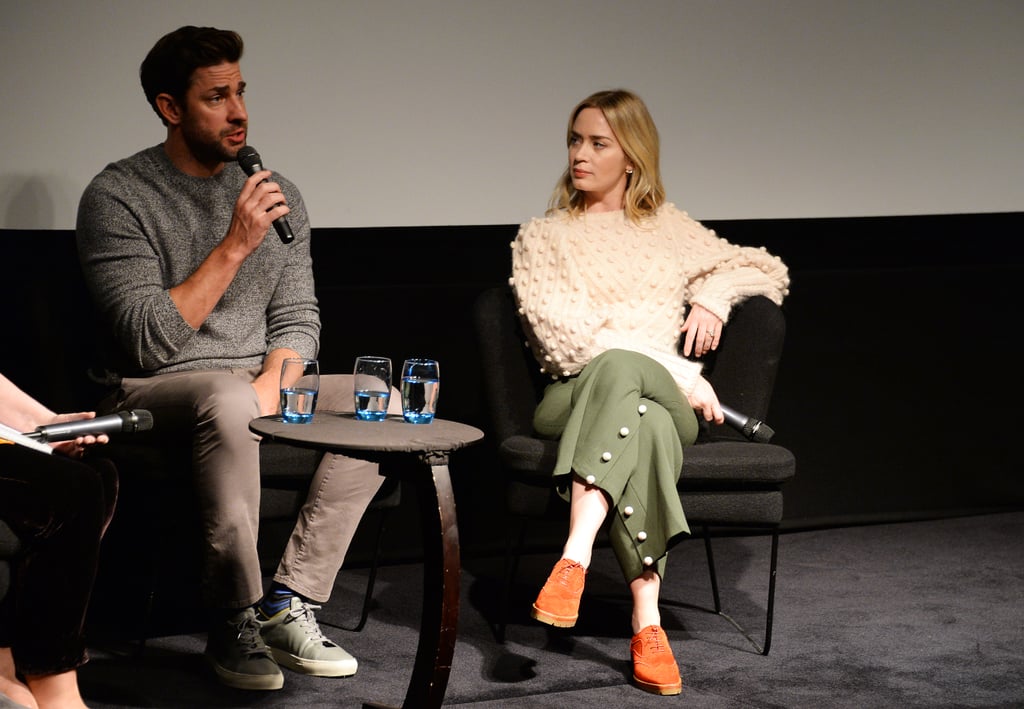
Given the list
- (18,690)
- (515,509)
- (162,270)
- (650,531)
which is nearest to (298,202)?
(162,270)

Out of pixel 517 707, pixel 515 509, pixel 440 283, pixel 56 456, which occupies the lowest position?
pixel 517 707

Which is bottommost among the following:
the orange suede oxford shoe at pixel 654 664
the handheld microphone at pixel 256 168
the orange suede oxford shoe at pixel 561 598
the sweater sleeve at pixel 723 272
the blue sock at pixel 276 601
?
the orange suede oxford shoe at pixel 654 664

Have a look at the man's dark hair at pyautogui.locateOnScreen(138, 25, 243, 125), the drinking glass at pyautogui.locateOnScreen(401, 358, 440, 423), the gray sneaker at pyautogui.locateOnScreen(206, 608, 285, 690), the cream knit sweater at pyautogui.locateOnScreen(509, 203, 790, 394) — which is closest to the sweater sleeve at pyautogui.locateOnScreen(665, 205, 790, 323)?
the cream knit sweater at pyautogui.locateOnScreen(509, 203, 790, 394)

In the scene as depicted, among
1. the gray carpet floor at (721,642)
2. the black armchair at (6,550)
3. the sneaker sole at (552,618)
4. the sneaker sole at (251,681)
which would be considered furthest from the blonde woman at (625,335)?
the black armchair at (6,550)

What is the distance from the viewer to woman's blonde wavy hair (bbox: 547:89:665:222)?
313cm

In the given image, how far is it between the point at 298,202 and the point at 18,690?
140cm

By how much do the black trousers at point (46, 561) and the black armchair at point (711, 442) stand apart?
105cm

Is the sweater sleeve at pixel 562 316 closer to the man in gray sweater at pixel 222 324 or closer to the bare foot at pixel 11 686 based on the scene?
the man in gray sweater at pixel 222 324

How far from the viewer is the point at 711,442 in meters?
3.06

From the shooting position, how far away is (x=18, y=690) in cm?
205

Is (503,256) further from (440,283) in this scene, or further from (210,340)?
(210,340)

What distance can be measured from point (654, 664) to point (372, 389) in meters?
0.84

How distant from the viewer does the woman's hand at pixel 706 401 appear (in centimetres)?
289

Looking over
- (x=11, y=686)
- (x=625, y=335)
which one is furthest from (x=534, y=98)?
(x=11, y=686)
